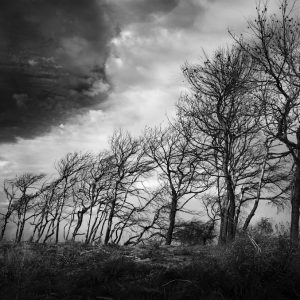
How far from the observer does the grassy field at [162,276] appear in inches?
249

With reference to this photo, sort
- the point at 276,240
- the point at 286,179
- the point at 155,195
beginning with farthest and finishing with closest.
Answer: the point at 155,195 < the point at 286,179 < the point at 276,240

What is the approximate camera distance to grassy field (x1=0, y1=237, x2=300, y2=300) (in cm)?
632

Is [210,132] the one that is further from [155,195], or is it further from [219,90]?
[155,195]

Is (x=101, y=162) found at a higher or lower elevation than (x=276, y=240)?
higher

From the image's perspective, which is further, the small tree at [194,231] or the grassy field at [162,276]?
the small tree at [194,231]

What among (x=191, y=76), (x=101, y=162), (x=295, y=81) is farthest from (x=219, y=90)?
(x=101, y=162)

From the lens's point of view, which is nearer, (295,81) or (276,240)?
(276,240)

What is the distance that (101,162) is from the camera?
1046 inches

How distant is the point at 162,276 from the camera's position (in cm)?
708

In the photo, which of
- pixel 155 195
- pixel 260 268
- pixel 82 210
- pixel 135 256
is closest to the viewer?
pixel 260 268

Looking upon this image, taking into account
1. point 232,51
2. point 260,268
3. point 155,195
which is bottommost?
point 260,268

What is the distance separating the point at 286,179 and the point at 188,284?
49.2 feet

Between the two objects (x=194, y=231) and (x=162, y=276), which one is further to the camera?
(x=194, y=231)

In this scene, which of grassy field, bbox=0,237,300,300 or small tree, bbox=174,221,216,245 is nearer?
grassy field, bbox=0,237,300,300
